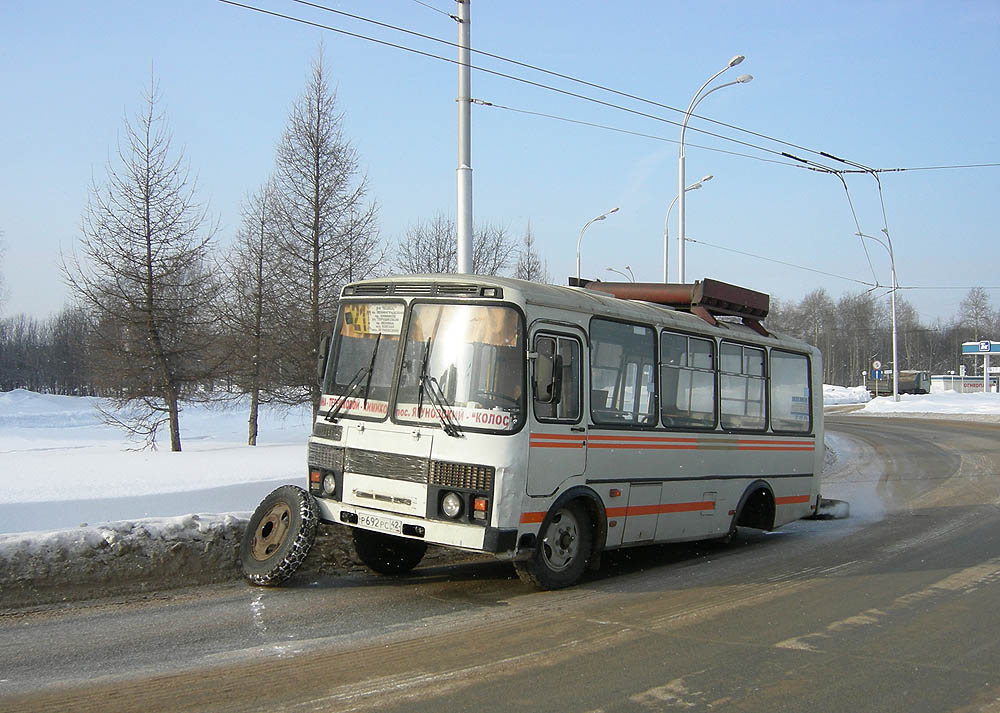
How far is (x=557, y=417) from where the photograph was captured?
25.2ft

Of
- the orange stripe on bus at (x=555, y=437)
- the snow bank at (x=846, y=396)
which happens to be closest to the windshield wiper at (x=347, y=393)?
the orange stripe on bus at (x=555, y=437)

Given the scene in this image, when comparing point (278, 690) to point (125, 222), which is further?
point (125, 222)

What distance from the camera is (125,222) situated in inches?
953

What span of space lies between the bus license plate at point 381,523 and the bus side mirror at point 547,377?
1594 millimetres

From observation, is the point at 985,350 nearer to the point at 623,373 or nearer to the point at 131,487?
the point at 623,373

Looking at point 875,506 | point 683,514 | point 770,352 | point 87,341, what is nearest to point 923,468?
point 875,506

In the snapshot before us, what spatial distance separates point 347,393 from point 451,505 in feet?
5.21

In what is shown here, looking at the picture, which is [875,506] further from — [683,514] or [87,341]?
[87,341]

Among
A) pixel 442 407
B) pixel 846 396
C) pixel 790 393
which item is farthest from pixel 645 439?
pixel 846 396

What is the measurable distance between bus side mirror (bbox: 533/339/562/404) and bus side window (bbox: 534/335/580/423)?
2 cm

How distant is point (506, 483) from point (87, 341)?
22.6 metres

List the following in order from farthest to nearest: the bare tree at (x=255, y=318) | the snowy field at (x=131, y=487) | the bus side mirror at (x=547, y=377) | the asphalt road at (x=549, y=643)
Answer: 1. the bare tree at (x=255, y=318)
2. the snowy field at (x=131, y=487)
3. the bus side mirror at (x=547, y=377)
4. the asphalt road at (x=549, y=643)

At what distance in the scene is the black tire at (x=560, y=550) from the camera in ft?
25.0

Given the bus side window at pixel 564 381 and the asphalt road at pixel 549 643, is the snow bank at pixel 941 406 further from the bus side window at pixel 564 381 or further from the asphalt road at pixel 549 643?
the bus side window at pixel 564 381
